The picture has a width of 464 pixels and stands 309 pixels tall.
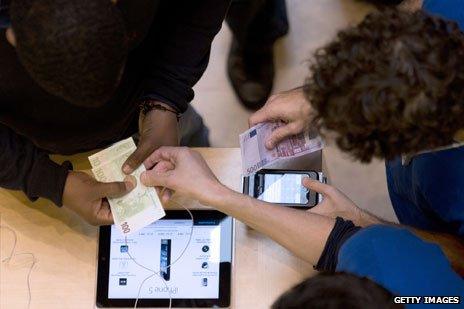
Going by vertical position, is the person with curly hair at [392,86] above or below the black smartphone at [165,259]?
above

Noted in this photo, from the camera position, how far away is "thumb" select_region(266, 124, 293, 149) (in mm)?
1322

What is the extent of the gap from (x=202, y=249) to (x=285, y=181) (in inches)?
8.9

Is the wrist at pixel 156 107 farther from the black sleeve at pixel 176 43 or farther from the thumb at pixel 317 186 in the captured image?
the thumb at pixel 317 186

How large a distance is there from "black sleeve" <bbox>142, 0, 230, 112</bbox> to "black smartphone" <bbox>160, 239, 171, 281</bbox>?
295 mm

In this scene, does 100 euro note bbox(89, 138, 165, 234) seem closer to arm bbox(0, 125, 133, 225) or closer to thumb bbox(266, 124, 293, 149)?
arm bbox(0, 125, 133, 225)

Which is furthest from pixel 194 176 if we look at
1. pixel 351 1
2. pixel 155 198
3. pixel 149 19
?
pixel 351 1

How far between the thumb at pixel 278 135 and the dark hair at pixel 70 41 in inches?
19.0

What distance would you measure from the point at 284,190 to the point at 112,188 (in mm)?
358

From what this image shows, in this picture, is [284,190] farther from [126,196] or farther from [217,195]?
[126,196]

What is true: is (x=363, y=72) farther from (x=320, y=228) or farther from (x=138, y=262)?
(x=138, y=262)

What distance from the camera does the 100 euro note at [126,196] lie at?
1271 mm

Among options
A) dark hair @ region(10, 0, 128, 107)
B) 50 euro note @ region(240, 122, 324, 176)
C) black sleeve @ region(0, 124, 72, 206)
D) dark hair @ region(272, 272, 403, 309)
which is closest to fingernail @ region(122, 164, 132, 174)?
black sleeve @ region(0, 124, 72, 206)

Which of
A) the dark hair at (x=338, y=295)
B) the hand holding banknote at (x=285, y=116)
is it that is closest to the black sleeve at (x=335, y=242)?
the hand holding banknote at (x=285, y=116)

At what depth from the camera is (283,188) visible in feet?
4.30
